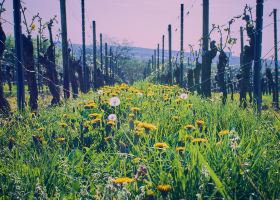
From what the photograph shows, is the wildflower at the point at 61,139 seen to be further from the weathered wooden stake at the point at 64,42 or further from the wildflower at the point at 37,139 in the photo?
the weathered wooden stake at the point at 64,42

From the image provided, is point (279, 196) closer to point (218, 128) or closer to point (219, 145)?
point (219, 145)

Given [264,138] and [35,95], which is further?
[35,95]

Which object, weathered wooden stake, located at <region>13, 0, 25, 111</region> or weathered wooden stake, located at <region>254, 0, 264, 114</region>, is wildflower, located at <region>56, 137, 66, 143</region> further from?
weathered wooden stake, located at <region>13, 0, 25, 111</region>

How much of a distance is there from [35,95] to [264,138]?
1004 centimetres

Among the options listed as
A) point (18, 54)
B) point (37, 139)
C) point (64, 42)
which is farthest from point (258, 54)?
point (64, 42)

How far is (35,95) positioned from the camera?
11914mm

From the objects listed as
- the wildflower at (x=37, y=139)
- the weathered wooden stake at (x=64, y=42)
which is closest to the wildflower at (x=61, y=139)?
the wildflower at (x=37, y=139)

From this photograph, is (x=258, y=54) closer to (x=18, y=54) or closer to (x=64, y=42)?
(x=18, y=54)

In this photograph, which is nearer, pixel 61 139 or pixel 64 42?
pixel 61 139

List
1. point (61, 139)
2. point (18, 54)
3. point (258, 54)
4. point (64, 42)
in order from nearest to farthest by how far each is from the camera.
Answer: point (61, 139)
point (258, 54)
point (18, 54)
point (64, 42)

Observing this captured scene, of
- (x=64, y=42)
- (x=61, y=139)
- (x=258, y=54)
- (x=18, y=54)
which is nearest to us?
(x=61, y=139)

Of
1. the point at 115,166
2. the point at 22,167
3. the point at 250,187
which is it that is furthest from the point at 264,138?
the point at 22,167

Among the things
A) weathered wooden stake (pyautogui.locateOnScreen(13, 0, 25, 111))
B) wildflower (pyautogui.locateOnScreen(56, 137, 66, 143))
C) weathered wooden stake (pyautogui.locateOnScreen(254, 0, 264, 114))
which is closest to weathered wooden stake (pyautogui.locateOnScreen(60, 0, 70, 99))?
weathered wooden stake (pyautogui.locateOnScreen(13, 0, 25, 111))

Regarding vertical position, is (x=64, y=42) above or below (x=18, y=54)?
above
